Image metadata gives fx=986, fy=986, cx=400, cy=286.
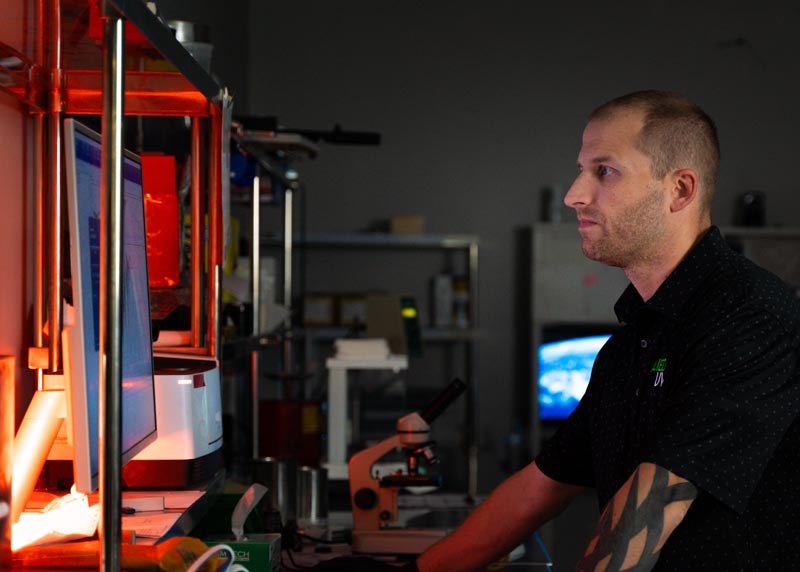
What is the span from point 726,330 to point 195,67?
826 mm

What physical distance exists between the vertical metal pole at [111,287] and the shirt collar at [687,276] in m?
0.91

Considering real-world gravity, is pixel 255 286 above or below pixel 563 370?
above

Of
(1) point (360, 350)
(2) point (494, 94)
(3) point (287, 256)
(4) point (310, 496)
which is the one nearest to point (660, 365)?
(4) point (310, 496)

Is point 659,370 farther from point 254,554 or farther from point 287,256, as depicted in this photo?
point 287,256

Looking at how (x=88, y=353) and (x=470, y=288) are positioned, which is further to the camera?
(x=470, y=288)

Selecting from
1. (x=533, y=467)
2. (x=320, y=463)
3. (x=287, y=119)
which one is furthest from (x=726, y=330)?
(x=287, y=119)

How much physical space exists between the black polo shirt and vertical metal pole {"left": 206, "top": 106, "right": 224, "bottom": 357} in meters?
0.73

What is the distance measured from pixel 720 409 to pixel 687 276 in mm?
304

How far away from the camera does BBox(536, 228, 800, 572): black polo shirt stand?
1.31 m

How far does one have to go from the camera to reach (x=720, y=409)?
131 centimetres

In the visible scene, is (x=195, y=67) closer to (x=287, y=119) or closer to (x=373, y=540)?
(x=373, y=540)

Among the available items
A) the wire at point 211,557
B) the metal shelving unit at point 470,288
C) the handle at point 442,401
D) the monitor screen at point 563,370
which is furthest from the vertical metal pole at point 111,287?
the monitor screen at point 563,370

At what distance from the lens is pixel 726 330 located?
1.39m

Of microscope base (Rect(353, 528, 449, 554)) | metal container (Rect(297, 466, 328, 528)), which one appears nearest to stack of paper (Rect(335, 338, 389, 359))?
metal container (Rect(297, 466, 328, 528))
